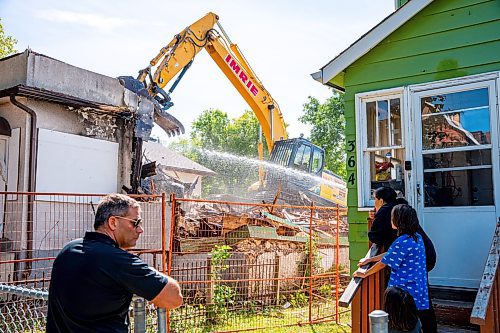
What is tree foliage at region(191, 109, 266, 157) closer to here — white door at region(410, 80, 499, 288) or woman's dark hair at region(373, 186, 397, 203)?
white door at region(410, 80, 499, 288)

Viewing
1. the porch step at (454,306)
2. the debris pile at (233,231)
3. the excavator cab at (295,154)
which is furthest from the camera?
the excavator cab at (295,154)

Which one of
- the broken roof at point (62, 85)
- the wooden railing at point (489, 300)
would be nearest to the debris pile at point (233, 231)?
the broken roof at point (62, 85)

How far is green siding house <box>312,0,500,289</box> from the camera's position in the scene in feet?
18.7

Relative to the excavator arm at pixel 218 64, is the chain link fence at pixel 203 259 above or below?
below

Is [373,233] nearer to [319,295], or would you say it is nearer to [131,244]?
[131,244]

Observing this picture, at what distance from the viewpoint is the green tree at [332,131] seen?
55812 mm

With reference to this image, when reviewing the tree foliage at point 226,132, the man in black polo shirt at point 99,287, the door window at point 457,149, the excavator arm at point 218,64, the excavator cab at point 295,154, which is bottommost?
the man in black polo shirt at point 99,287

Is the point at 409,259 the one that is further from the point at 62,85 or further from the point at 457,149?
the point at 62,85

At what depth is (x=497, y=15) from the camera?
571 centimetres

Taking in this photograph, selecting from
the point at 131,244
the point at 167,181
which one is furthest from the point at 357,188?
the point at 167,181

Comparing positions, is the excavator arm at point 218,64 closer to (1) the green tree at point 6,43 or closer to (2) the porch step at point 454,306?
(2) the porch step at point 454,306

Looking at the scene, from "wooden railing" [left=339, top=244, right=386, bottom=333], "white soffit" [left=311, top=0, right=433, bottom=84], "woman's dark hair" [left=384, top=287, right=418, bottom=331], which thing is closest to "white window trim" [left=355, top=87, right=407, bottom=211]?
"white soffit" [left=311, top=0, right=433, bottom=84]

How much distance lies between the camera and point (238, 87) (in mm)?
17250

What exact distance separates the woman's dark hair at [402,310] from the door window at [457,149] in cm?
218
